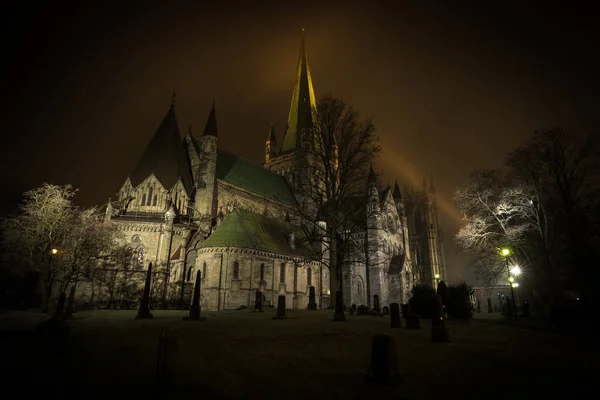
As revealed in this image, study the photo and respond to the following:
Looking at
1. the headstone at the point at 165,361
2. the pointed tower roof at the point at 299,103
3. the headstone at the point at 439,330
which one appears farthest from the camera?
the pointed tower roof at the point at 299,103

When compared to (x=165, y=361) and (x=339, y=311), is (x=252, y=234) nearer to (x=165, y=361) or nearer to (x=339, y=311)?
(x=339, y=311)

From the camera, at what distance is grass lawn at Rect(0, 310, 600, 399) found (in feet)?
16.1

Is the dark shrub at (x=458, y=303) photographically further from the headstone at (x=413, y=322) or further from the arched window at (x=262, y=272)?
the arched window at (x=262, y=272)

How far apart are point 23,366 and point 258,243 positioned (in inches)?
1056

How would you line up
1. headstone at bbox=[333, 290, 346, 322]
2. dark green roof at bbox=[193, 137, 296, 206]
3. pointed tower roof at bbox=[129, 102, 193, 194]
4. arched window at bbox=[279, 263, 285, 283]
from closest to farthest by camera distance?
headstone at bbox=[333, 290, 346, 322] < arched window at bbox=[279, 263, 285, 283] < pointed tower roof at bbox=[129, 102, 193, 194] < dark green roof at bbox=[193, 137, 296, 206]

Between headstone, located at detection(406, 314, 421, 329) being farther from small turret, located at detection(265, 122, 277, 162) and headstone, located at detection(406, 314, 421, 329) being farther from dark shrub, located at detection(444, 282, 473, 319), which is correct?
small turret, located at detection(265, 122, 277, 162)

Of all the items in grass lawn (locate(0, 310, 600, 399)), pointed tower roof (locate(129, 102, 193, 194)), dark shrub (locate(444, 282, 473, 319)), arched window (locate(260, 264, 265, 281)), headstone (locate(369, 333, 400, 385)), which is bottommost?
grass lawn (locate(0, 310, 600, 399))

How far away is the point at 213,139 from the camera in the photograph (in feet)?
136

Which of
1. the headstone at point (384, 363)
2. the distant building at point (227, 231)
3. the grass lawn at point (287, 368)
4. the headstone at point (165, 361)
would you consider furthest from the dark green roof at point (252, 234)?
the headstone at point (384, 363)

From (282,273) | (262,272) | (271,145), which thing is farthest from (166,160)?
(271,145)

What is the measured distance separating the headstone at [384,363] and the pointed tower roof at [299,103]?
179 ft

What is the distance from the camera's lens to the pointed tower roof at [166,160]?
39.2m

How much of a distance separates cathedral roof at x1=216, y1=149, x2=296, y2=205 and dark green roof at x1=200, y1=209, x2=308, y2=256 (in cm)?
824

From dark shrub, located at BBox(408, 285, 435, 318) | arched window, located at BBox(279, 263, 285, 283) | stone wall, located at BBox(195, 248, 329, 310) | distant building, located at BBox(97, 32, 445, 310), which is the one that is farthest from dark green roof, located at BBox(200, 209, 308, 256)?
dark shrub, located at BBox(408, 285, 435, 318)
